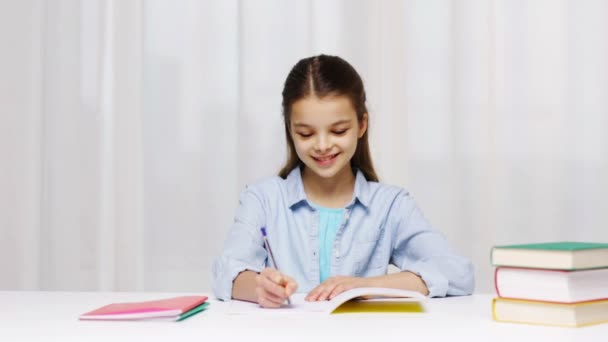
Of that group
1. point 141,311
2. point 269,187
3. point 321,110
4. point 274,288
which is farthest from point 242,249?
point 141,311

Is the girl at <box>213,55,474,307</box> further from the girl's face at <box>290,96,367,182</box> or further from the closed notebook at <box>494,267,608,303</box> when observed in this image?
the closed notebook at <box>494,267,608,303</box>

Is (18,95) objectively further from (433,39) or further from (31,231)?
(433,39)

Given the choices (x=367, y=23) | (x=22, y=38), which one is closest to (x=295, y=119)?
(x=367, y=23)

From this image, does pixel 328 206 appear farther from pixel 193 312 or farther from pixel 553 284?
pixel 553 284

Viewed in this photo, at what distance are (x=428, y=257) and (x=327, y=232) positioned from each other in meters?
0.26

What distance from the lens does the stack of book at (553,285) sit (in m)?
0.99

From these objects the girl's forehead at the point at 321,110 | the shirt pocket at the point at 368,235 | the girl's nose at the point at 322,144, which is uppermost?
the girl's forehead at the point at 321,110

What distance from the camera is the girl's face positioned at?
1624mm

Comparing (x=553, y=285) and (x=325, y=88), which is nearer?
(x=553, y=285)

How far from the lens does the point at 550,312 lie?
1.01 metres

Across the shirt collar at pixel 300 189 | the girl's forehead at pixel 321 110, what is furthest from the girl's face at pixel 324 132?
the shirt collar at pixel 300 189

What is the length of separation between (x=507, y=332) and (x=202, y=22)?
201 cm

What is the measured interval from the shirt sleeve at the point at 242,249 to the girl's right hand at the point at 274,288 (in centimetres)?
19

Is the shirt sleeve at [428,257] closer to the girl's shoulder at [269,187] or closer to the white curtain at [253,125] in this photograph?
the girl's shoulder at [269,187]
